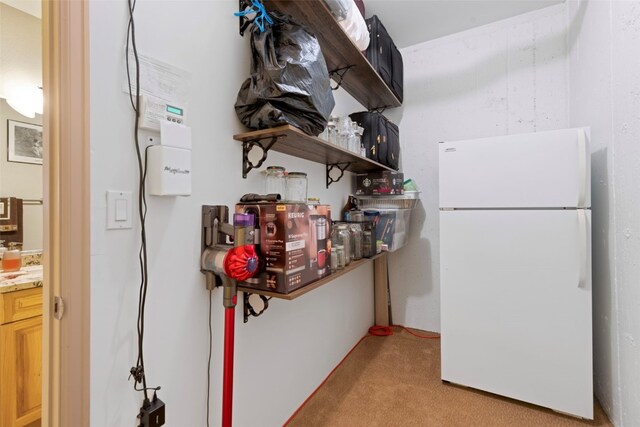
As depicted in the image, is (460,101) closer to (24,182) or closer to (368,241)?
(368,241)

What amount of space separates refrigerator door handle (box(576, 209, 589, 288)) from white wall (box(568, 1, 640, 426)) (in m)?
0.13

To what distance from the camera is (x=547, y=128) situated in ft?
7.34

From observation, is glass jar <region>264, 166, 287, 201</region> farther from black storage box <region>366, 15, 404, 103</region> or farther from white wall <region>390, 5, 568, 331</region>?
white wall <region>390, 5, 568, 331</region>

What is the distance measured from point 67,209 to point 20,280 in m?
1.38

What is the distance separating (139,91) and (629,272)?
7.18ft

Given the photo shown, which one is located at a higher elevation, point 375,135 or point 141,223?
point 375,135

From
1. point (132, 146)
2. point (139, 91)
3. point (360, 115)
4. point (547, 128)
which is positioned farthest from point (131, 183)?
point (547, 128)

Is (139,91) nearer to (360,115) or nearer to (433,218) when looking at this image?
(360,115)

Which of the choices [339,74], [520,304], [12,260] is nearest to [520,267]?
[520,304]

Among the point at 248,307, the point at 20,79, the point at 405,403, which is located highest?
the point at 20,79

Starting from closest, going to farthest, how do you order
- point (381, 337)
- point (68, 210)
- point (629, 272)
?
point (68, 210), point (629, 272), point (381, 337)

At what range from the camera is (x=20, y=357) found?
1.55 metres

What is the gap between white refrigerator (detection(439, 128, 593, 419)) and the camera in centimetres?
159

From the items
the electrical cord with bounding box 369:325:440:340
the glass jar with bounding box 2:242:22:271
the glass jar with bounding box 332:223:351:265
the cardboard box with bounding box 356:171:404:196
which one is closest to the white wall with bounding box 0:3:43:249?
the glass jar with bounding box 2:242:22:271
